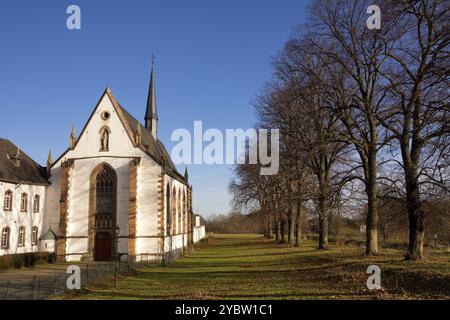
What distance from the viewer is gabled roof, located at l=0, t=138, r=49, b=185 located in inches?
1311

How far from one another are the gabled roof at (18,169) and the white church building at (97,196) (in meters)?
0.10

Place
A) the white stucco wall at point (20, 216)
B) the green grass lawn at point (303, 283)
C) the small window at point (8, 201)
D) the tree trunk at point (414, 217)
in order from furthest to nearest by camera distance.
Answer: the small window at point (8, 201) → the white stucco wall at point (20, 216) → the tree trunk at point (414, 217) → the green grass lawn at point (303, 283)

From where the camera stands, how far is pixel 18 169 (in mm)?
35469

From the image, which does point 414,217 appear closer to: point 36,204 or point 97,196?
point 97,196

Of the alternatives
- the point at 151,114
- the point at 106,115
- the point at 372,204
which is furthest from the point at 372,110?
the point at 151,114

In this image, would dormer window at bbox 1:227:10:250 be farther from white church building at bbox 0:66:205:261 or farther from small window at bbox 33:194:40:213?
small window at bbox 33:194:40:213

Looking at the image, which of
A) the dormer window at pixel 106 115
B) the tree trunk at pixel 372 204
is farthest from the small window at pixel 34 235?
the tree trunk at pixel 372 204

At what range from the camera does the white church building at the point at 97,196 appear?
34938 mm

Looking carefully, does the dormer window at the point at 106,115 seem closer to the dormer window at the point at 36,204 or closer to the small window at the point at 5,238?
the dormer window at the point at 36,204

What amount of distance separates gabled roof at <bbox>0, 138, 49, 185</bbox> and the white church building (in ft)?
0.33

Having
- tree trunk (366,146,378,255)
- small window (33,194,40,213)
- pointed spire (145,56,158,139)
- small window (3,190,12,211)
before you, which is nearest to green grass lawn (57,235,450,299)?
tree trunk (366,146,378,255)

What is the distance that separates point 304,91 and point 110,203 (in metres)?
21.4
